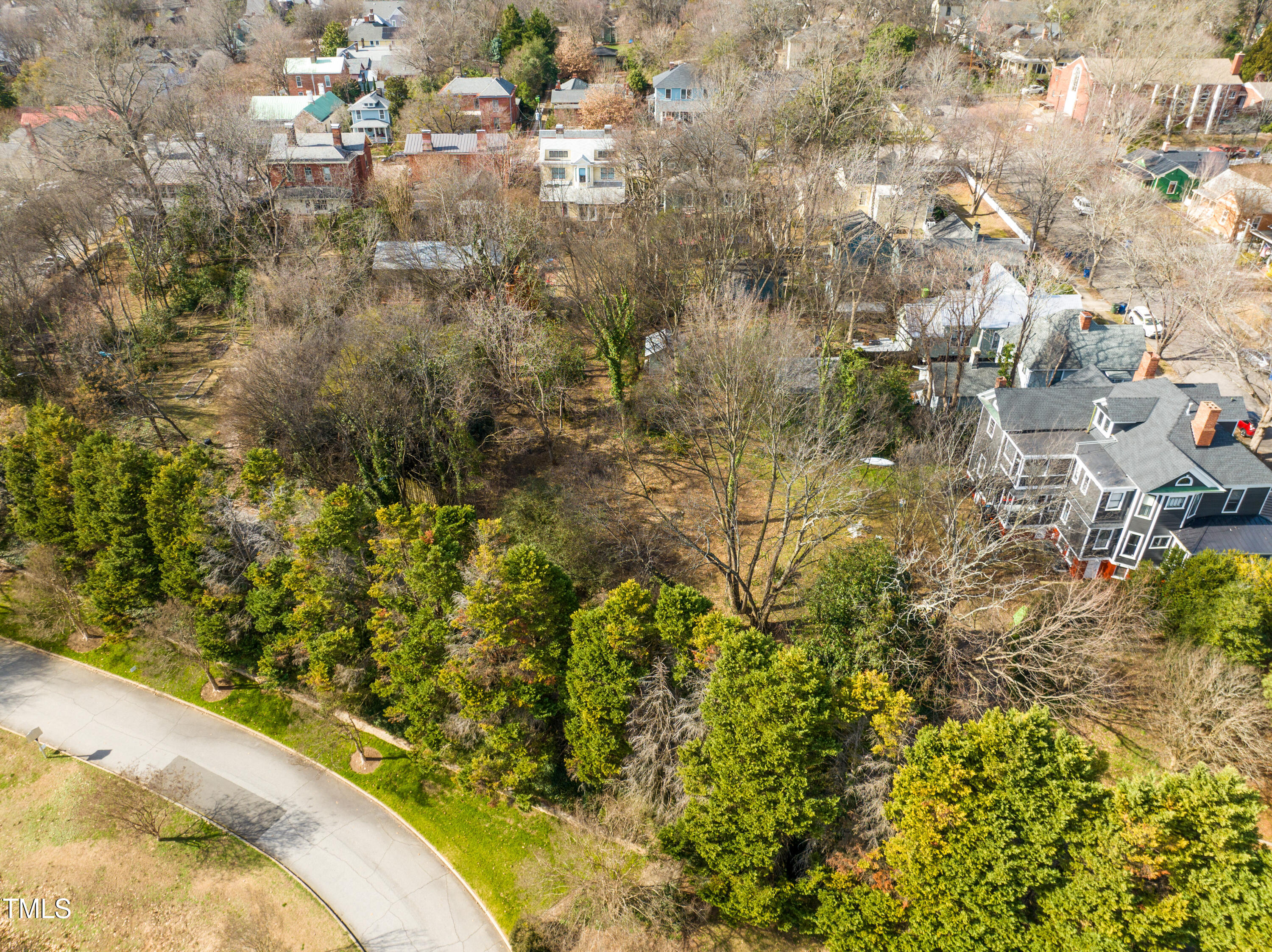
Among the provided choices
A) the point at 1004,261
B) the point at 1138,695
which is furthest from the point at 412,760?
the point at 1004,261

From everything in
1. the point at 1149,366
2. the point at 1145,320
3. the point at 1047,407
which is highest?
the point at 1149,366

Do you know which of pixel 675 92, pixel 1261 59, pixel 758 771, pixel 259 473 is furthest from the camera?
pixel 1261 59

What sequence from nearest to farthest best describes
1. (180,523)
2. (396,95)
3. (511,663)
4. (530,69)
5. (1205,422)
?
(511,663) < (180,523) < (1205,422) < (396,95) < (530,69)

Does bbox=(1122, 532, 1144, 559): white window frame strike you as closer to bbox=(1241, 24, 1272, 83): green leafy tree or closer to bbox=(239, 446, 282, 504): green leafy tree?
bbox=(239, 446, 282, 504): green leafy tree

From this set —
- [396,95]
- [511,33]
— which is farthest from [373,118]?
[511,33]

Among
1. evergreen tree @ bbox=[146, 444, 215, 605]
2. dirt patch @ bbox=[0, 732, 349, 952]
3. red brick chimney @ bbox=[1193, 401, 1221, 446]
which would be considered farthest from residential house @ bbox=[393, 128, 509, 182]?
red brick chimney @ bbox=[1193, 401, 1221, 446]

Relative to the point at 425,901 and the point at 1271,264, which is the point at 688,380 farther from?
the point at 1271,264

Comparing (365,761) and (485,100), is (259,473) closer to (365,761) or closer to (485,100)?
(365,761)
